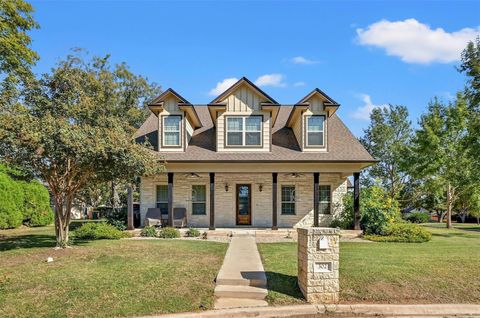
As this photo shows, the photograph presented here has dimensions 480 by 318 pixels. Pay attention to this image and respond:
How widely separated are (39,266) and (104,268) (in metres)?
1.62

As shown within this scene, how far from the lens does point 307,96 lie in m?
16.9

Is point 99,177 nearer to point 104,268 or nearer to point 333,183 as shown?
point 104,268

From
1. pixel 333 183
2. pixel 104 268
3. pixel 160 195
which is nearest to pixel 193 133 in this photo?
pixel 160 195

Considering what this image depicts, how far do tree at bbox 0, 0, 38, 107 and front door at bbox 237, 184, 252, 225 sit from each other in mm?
10934

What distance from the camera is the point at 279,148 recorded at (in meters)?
17.8

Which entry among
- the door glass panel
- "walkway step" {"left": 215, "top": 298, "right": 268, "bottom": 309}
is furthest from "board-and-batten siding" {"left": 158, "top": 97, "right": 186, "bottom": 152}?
"walkway step" {"left": 215, "top": 298, "right": 268, "bottom": 309}

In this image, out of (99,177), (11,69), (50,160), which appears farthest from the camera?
(11,69)

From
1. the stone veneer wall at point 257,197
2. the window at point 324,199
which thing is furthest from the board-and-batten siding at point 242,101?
the window at point 324,199

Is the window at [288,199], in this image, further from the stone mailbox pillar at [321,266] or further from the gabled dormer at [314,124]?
the stone mailbox pillar at [321,266]

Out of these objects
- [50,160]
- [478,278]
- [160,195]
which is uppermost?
[50,160]

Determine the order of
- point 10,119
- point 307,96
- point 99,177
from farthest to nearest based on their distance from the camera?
point 307,96 → point 99,177 → point 10,119

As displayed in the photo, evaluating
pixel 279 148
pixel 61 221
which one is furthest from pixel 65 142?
pixel 279 148

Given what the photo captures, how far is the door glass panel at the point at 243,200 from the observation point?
18.6 metres

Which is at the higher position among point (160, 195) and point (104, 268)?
point (160, 195)
